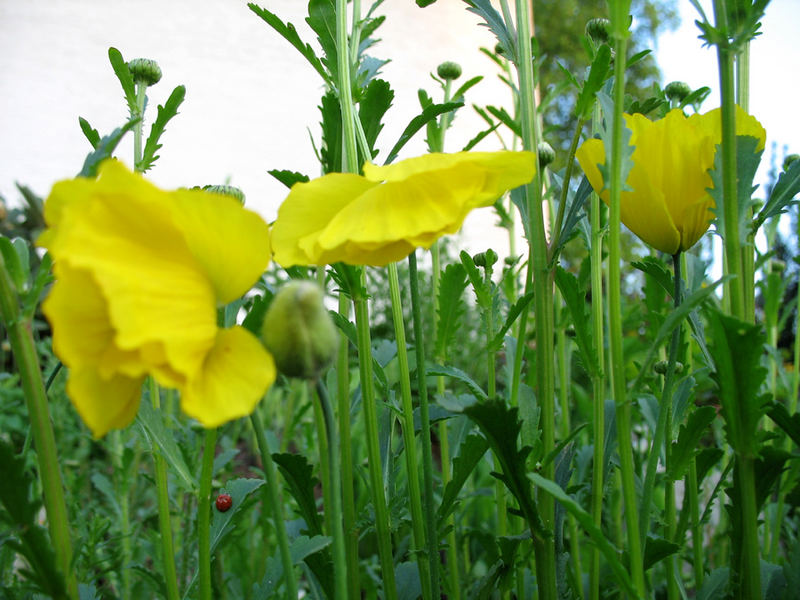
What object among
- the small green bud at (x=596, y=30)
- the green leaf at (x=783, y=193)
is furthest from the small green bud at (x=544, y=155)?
the green leaf at (x=783, y=193)

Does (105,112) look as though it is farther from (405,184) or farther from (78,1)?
(405,184)

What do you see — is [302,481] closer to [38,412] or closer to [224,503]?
[224,503]

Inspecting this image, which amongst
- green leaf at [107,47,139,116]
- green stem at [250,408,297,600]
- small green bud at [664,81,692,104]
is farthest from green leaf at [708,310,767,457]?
green leaf at [107,47,139,116]

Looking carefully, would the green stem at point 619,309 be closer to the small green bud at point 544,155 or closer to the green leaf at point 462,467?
the green leaf at point 462,467

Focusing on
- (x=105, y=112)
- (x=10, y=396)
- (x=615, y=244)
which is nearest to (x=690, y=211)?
(x=615, y=244)

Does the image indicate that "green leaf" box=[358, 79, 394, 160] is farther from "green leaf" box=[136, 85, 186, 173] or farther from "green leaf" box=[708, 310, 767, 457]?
"green leaf" box=[708, 310, 767, 457]

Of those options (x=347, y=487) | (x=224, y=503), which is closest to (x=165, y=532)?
(x=224, y=503)

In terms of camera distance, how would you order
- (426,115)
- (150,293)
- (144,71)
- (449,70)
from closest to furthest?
(150,293), (426,115), (144,71), (449,70)
